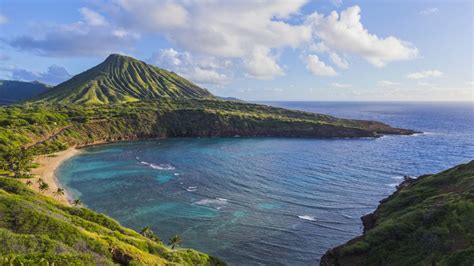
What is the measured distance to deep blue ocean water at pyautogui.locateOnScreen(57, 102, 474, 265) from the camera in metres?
56.3

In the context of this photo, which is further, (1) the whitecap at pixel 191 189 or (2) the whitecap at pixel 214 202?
(1) the whitecap at pixel 191 189

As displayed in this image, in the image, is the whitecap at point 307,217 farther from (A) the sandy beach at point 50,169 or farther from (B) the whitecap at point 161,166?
(B) the whitecap at point 161,166

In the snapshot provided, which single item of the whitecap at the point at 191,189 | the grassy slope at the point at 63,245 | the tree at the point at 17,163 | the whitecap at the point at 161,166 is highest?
the grassy slope at the point at 63,245

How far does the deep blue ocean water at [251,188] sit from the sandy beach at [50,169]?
9.28 feet

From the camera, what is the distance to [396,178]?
92.9 m

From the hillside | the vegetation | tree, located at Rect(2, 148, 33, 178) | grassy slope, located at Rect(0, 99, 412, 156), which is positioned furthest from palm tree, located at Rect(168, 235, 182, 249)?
grassy slope, located at Rect(0, 99, 412, 156)

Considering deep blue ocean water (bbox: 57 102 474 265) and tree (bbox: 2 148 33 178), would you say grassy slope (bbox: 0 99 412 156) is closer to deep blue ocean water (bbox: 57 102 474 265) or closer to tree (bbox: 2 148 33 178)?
deep blue ocean water (bbox: 57 102 474 265)

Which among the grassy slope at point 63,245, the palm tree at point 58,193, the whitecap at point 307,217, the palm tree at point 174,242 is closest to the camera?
the grassy slope at point 63,245

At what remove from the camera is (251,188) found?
273 feet

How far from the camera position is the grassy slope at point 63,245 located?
25589 millimetres

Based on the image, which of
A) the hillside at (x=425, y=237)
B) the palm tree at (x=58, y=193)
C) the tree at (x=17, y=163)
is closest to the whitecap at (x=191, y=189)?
the palm tree at (x=58, y=193)

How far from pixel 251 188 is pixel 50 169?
64015 millimetres

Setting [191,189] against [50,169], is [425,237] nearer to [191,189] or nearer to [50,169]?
[191,189]

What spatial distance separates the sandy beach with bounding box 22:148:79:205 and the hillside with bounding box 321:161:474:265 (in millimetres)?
60371
